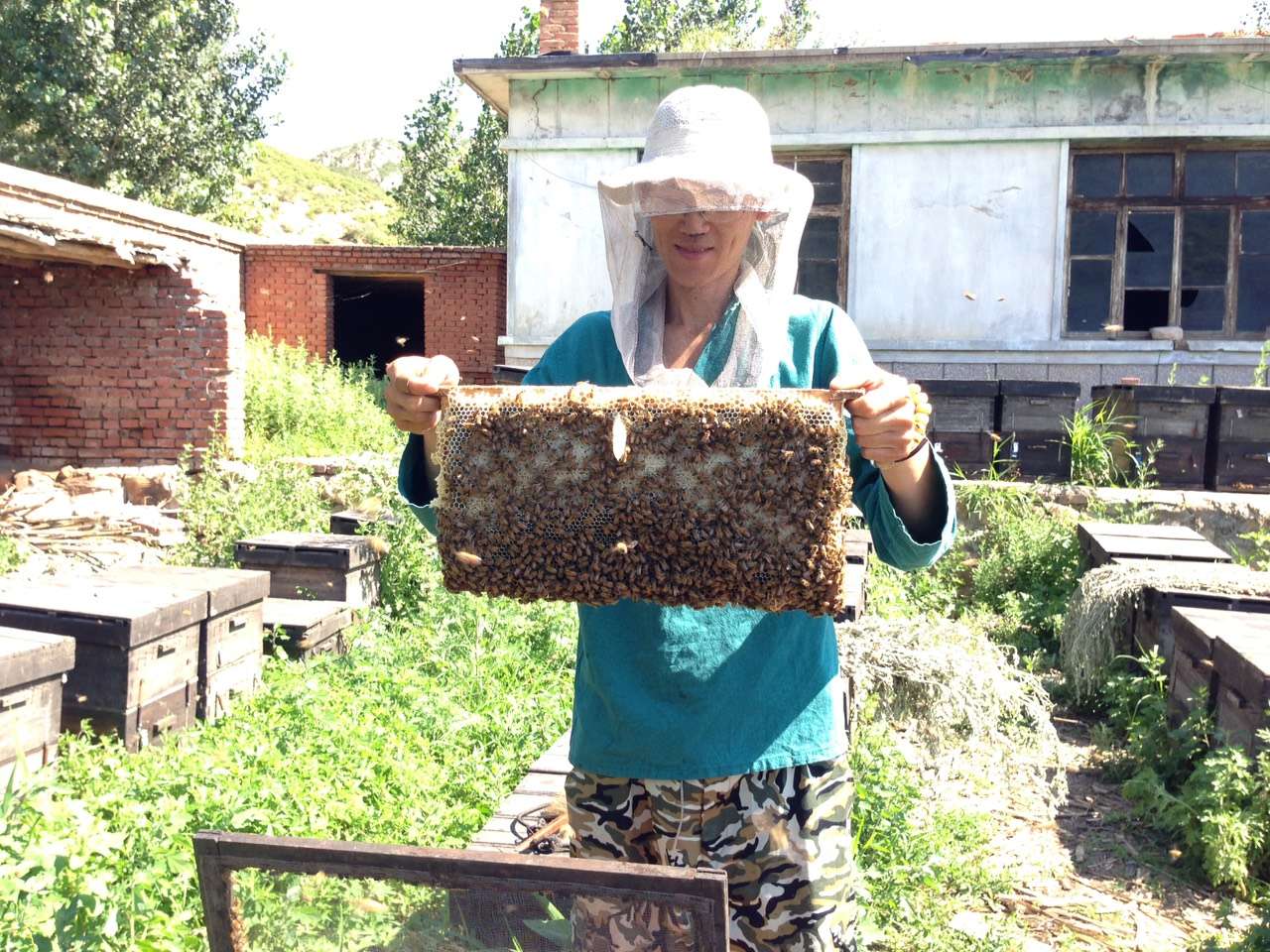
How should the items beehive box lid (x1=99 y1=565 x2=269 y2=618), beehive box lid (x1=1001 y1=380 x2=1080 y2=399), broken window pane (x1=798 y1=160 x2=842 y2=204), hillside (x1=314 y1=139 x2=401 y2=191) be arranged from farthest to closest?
hillside (x1=314 y1=139 x2=401 y2=191) < broken window pane (x1=798 y1=160 x2=842 y2=204) < beehive box lid (x1=1001 y1=380 x2=1080 y2=399) < beehive box lid (x1=99 y1=565 x2=269 y2=618)

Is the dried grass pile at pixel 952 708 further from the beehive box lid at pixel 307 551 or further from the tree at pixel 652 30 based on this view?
the tree at pixel 652 30

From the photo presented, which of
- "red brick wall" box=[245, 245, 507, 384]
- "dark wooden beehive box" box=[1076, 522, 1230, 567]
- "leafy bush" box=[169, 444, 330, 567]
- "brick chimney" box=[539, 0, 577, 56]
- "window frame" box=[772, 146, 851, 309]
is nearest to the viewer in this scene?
"dark wooden beehive box" box=[1076, 522, 1230, 567]

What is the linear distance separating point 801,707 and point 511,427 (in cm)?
69

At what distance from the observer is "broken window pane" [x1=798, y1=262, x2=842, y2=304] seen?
40.1 ft

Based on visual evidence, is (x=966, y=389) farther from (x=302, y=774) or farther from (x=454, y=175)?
(x=454, y=175)

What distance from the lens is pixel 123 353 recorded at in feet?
30.7

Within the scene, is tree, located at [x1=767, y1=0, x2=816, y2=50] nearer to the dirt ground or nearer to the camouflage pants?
the dirt ground

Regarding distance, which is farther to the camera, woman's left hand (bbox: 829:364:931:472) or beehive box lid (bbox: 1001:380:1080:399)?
beehive box lid (bbox: 1001:380:1080:399)

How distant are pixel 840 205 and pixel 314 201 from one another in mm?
34046

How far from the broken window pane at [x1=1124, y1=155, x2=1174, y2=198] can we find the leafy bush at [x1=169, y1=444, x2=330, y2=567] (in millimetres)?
8888

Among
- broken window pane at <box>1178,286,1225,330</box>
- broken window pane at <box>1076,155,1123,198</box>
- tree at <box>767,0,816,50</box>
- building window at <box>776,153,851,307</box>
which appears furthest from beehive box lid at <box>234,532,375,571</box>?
tree at <box>767,0,816,50</box>

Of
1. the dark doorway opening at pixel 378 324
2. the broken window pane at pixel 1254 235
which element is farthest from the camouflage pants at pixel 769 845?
the dark doorway opening at pixel 378 324

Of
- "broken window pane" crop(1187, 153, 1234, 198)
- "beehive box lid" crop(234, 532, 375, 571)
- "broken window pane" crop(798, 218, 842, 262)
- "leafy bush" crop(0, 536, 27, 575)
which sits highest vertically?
"broken window pane" crop(1187, 153, 1234, 198)

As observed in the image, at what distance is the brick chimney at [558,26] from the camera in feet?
42.8
